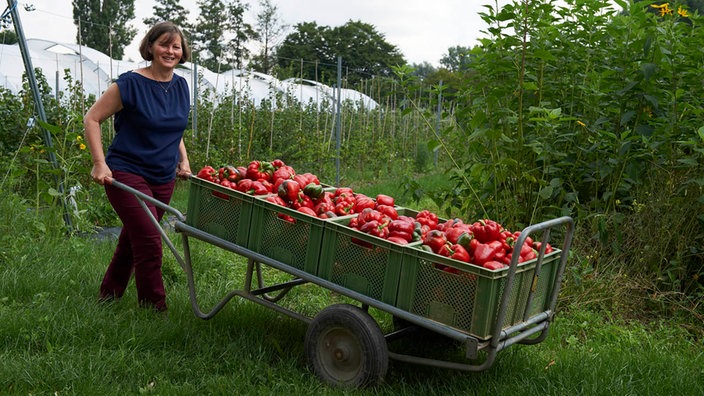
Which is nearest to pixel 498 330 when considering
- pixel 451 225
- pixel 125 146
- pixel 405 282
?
pixel 405 282

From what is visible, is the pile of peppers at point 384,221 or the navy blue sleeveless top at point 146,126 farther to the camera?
the navy blue sleeveless top at point 146,126

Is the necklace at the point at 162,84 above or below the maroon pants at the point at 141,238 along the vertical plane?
above

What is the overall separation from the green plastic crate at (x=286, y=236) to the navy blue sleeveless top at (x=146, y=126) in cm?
93

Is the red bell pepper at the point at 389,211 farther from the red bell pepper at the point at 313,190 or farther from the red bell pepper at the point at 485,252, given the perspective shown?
the red bell pepper at the point at 485,252

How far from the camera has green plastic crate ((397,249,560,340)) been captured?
2.98m

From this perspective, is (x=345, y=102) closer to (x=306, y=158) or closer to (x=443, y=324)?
(x=306, y=158)

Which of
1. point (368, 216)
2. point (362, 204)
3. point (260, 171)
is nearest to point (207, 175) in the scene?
point (260, 171)

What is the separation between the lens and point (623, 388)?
342cm

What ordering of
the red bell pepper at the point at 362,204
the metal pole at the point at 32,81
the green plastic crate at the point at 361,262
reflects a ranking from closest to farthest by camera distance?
the green plastic crate at the point at 361,262 → the red bell pepper at the point at 362,204 → the metal pole at the point at 32,81

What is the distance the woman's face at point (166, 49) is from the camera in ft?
13.6

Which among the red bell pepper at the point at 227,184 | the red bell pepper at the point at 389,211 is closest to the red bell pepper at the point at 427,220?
the red bell pepper at the point at 389,211

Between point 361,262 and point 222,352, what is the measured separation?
1034 millimetres

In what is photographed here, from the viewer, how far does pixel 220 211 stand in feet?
12.5

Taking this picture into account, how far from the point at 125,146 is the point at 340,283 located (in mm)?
1599
